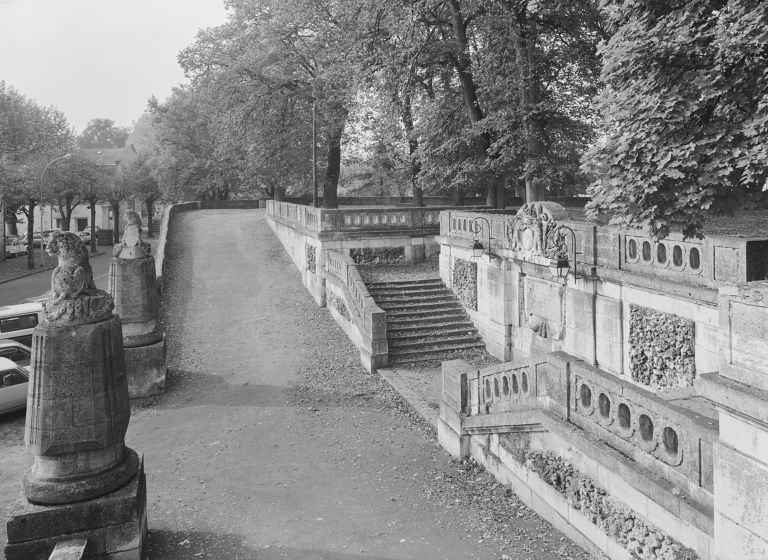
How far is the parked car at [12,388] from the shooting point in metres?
12.4

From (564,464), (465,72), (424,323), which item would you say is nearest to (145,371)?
(424,323)

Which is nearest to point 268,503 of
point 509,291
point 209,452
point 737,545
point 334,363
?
point 209,452

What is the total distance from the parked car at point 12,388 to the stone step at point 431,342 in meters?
8.50

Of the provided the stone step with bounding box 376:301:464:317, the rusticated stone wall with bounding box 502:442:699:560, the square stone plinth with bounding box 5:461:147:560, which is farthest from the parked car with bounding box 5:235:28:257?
the rusticated stone wall with bounding box 502:442:699:560

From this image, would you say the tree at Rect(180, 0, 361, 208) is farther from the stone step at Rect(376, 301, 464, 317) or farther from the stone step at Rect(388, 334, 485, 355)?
the stone step at Rect(388, 334, 485, 355)

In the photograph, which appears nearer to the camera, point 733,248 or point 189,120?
point 733,248

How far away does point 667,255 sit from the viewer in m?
10.2

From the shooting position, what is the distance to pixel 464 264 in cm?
1819

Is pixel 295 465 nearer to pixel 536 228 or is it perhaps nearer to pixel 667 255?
pixel 667 255

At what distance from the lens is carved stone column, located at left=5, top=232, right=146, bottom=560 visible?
6379 millimetres

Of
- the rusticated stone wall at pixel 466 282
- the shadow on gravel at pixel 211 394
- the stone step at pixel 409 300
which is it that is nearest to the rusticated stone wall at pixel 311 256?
the stone step at pixel 409 300

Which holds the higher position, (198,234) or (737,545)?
(198,234)

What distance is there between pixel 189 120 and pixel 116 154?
1205 inches

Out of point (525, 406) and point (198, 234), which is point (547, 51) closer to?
point (525, 406)
